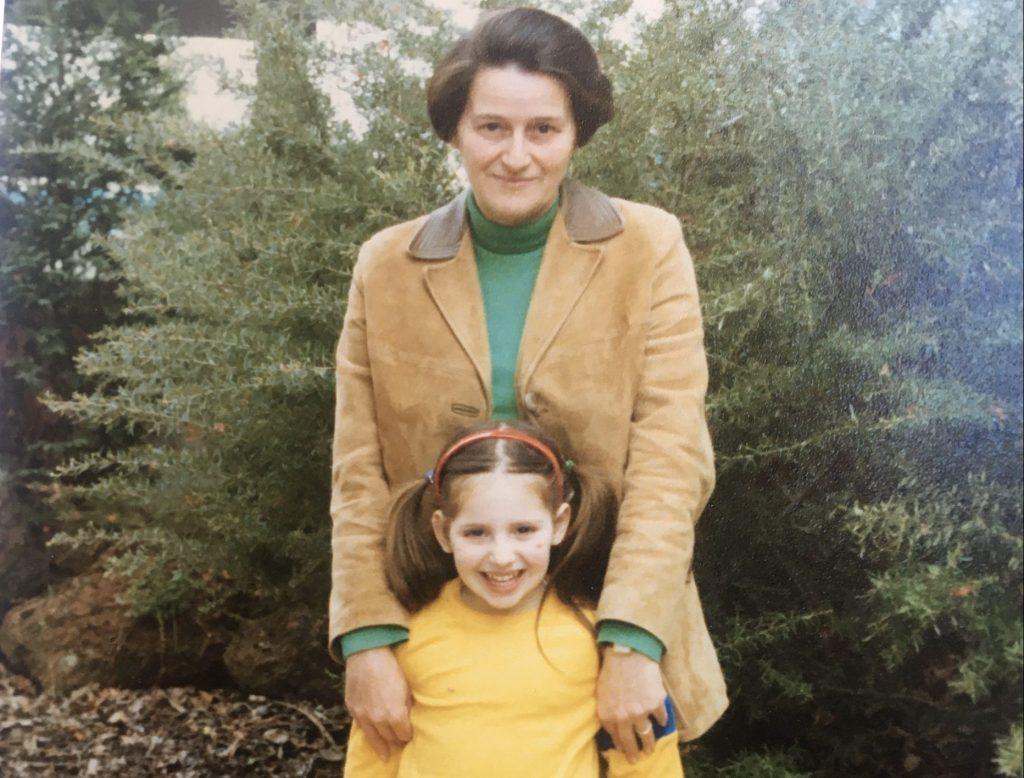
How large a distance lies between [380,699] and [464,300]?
688 mm

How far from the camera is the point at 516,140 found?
1931 millimetres

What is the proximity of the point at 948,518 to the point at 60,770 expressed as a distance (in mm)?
1842

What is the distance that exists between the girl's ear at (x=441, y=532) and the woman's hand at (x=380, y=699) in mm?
208

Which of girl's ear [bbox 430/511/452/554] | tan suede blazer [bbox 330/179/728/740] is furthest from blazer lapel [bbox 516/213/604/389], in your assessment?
girl's ear [bbox 430/511/452/554]

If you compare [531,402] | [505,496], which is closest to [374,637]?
[505,496]

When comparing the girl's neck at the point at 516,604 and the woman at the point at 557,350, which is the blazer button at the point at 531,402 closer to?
the woman at the point at 557,350

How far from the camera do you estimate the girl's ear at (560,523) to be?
6.34 ft

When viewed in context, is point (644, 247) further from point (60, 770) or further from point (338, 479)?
point (60, 770)

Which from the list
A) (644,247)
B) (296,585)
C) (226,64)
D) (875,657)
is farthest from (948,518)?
(226,64)

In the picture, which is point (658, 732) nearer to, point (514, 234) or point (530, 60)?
point (514, 234)

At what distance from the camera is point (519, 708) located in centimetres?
189

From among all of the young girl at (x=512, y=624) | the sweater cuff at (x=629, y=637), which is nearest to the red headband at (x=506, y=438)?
the young girl at (x=512, y=624)

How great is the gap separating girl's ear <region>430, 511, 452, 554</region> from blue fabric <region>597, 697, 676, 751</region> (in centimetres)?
40

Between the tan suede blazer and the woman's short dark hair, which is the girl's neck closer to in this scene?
the tan suede blazer
